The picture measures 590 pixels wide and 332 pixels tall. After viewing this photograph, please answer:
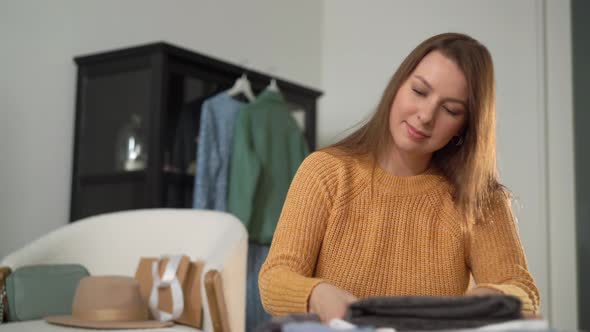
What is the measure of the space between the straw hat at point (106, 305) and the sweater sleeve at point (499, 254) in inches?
33.1

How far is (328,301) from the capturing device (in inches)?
38.8

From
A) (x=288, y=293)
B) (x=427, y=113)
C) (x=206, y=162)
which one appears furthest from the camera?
(x=206, y=162)

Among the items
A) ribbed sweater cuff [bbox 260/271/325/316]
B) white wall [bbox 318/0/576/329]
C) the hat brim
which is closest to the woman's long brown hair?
ribbed sweater cuff [bbox 260/271/325/316]

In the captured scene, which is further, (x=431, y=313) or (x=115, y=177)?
(x=115, y=177)

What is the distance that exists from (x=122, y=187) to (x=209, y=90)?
2.00 ft

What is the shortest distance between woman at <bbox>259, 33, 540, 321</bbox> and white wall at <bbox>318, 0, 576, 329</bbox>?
1.74 m

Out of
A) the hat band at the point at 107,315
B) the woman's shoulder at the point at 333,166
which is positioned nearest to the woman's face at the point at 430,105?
the woman's shoulder at the point at 333,166

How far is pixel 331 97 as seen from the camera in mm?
4434

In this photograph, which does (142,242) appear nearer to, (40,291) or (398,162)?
(40,291)

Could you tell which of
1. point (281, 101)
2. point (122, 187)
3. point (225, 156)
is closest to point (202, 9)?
point (281, 101)

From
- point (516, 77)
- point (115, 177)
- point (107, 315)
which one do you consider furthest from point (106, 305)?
point (516, 77)

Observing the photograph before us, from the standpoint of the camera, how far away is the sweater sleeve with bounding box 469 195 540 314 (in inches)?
48.5

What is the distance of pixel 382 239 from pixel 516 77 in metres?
2.60

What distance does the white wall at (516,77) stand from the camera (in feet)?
11.2
